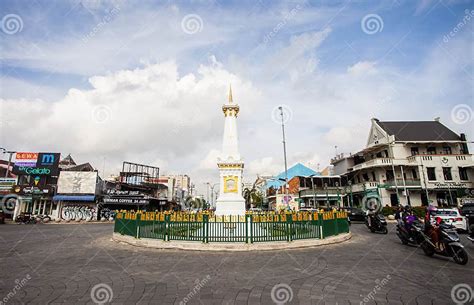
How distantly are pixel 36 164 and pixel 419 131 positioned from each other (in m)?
53.1

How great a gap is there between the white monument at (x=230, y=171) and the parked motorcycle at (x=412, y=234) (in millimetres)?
8531

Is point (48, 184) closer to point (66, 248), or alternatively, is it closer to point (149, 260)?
point (66, 248)

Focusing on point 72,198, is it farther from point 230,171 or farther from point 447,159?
point 447,159

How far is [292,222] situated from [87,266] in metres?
8.11

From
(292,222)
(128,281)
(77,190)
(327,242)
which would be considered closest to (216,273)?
(128,281)

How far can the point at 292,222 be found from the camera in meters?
11.3

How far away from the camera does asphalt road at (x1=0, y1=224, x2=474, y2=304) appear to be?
4914 mm

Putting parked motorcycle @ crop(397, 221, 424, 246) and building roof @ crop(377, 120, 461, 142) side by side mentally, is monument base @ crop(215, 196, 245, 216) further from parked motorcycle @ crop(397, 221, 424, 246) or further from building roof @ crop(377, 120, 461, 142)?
building roof @ crop(377, 120, 461, 142)

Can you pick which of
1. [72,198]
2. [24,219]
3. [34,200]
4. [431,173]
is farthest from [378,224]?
[34,200]

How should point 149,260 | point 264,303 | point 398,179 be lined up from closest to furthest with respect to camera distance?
point 264,303 → point 149,260 → point 398,179

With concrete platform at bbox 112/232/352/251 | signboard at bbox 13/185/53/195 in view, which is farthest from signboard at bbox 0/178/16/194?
concrete platform at bbox 112/232/352/251

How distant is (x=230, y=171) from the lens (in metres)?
16.9

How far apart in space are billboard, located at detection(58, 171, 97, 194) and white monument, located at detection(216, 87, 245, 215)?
2330cm

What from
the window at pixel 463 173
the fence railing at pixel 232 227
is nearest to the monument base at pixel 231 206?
the fence railing at pixel 232 227
